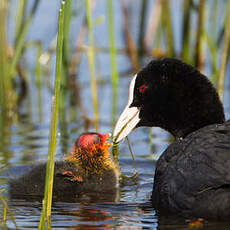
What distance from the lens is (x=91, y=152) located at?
5.23 meters

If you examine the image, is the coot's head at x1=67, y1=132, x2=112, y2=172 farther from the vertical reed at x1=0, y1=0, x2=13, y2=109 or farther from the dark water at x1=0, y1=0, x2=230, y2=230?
the vertical reed at x1=0, y1=0, x2=13, y2=109

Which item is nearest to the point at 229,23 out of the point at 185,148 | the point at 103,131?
the point at 103,131

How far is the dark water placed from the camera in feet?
13.5

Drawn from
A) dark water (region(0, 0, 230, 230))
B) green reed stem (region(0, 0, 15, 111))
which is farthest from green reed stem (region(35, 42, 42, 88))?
green reed stem (region(0, 0, 15, 111))

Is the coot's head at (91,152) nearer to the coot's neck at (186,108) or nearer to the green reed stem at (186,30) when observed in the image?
the coot's neck at (186,108)

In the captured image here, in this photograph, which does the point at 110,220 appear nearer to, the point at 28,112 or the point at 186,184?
the point at 186,184

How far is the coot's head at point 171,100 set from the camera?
4.73m

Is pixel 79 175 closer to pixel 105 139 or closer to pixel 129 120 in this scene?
pixel 105 139

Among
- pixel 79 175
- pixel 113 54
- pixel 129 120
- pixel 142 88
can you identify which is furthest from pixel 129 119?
pixel 113 54

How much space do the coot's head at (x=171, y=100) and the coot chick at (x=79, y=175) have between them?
0.42m

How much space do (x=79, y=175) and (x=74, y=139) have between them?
5.34 feet

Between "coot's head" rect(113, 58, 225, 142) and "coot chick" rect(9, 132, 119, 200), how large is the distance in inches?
16.7

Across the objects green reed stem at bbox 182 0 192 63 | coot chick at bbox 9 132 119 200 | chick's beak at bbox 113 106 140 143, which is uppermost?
green reed stem at bbox 182 0 192 63

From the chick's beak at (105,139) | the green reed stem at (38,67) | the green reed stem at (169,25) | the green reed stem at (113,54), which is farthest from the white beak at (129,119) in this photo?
the green reed stem at (169,25)
